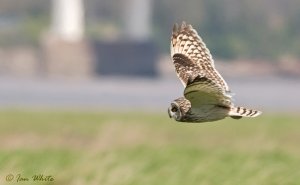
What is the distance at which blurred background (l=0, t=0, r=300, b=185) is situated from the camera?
12.9 metres

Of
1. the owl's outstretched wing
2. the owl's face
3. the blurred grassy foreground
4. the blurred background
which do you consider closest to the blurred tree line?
the blurred background

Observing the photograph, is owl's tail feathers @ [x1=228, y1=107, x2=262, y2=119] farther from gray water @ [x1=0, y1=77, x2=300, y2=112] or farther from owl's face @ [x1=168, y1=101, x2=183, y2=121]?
gray water @ [x1=0, y1=77, x2=300, y2=112]

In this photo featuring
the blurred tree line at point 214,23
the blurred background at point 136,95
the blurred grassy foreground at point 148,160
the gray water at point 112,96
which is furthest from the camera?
the blurred tree line at point 214,23

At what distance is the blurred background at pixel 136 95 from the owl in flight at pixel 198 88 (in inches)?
51.9

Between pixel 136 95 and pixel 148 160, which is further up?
pixel 136 95

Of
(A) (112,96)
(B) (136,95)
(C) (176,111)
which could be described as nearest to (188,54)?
(C) (176,111)

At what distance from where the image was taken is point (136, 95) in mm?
43844

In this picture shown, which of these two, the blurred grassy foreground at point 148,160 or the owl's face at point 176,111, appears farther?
the blurred grassy foreground at point 148,160

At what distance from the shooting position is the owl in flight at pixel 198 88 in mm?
9508

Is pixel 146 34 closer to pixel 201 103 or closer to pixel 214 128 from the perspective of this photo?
pixel 214 128

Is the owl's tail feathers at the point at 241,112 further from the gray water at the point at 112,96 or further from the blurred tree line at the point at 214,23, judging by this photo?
the blurred tree line at the point at 214,23

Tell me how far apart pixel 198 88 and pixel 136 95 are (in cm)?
3438

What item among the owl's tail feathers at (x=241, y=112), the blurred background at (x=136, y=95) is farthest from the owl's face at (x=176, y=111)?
the blurred background at (x=136, y=95)

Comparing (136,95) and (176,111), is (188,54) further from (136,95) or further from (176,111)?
(136,95)
